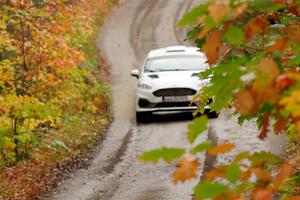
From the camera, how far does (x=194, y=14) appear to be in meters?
2.13

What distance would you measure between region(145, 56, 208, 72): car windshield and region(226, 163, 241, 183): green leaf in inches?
568

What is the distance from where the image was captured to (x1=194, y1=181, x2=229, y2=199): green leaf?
2.13m

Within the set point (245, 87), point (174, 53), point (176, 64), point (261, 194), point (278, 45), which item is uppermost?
point (278, 45)

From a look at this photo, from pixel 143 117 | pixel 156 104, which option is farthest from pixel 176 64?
pixel 143 117

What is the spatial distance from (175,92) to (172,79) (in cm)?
33

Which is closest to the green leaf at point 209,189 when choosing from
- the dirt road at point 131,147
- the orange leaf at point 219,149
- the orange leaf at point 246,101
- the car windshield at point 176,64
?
the orange leaf at point 219,149

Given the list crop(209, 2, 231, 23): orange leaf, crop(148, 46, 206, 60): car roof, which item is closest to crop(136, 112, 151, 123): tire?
crop(148, 46, 206, 60): car roof

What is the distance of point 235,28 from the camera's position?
7.19 feet

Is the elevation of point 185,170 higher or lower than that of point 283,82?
lower

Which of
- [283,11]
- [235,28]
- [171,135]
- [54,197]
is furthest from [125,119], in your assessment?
[235,28]

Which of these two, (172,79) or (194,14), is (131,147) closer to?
(172,79)

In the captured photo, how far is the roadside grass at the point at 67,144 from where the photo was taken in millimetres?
11227

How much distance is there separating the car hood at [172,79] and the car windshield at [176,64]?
1.10 feet

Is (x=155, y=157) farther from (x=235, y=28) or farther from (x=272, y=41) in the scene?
(x=272, y=41)
